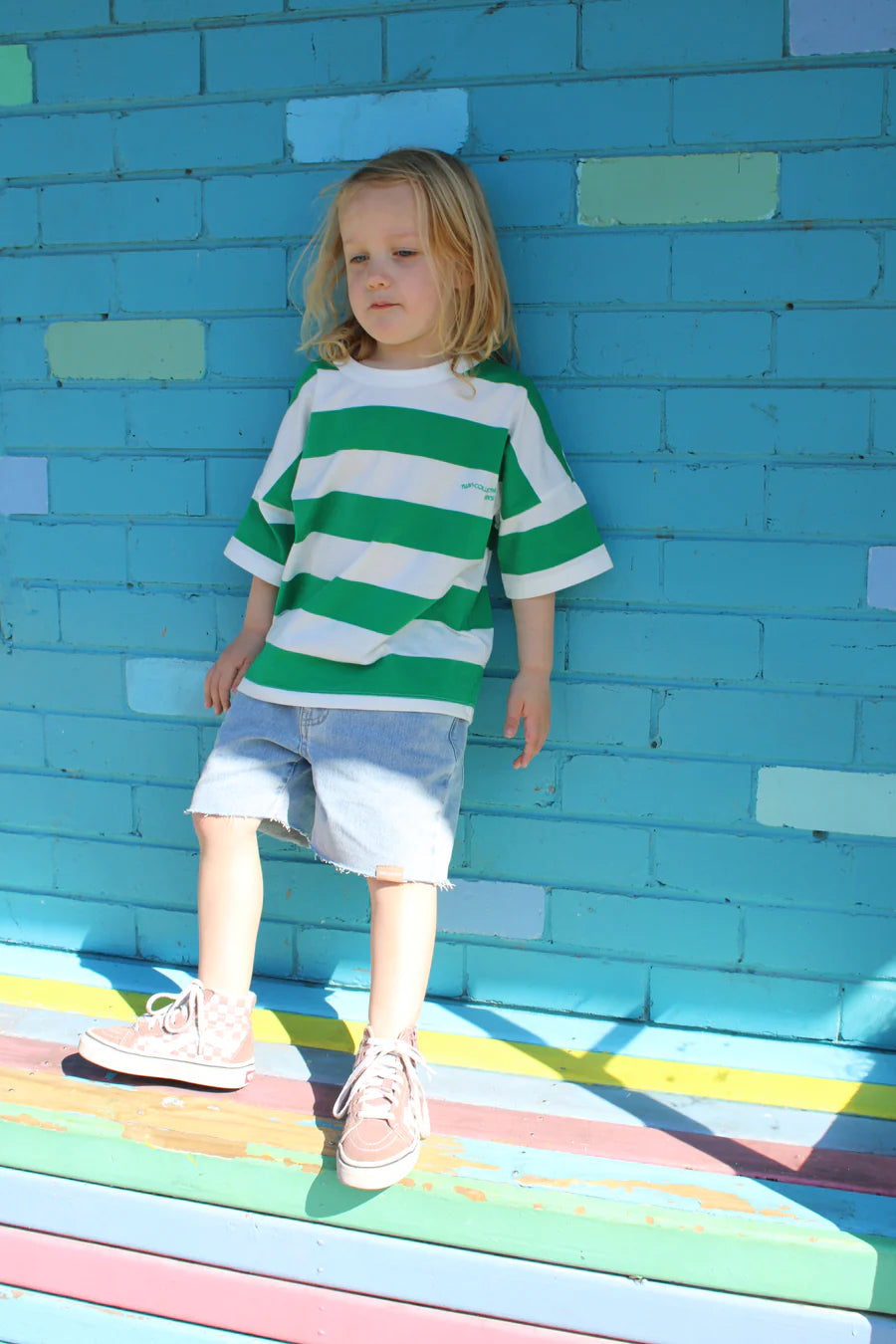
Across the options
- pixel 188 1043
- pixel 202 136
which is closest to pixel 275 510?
pixel 202 136

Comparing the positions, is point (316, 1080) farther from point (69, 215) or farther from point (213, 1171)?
point (69, 215)

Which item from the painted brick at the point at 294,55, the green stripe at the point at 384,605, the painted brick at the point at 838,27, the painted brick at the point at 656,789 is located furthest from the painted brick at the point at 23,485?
the painted brick at the point at 838,27

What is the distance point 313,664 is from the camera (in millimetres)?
2143

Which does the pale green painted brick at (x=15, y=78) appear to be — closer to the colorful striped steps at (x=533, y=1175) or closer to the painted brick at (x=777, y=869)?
the colorful striped steps at (x=533, y=1175)

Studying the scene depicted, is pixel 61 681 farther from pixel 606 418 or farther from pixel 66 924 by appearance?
pixel 606 418

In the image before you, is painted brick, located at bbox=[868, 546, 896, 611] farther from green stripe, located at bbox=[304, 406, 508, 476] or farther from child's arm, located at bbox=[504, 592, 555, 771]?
green stripe, located at bbox=[304, 406, 508, 476]

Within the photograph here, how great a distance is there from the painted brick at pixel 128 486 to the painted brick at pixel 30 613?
206mm

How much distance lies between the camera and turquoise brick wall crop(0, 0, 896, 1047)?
7.06 feet

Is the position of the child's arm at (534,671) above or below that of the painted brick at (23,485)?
Result: below

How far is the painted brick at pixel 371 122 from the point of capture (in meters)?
2.26

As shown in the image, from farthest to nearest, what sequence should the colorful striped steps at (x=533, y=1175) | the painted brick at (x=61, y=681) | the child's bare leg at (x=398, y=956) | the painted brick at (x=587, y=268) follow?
the painted brick at (x=61, y=681), the painted brick at (x=587, y=268), the child's bare leg at (x=398, y=956), the colorful striped steps at (x=533, y=1175)

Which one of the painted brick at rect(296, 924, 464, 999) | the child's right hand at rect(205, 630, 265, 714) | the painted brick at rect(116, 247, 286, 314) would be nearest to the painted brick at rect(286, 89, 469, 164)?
the painted brick at rect(116, 247, 286, 314)

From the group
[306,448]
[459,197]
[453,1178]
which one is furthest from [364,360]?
[453,1178]

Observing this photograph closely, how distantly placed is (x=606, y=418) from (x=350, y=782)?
0.90 meters
